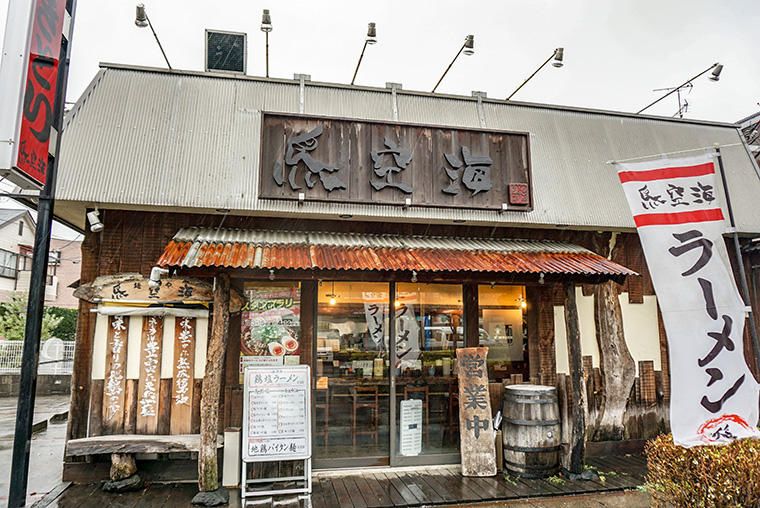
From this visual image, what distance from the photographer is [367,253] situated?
6.46 m

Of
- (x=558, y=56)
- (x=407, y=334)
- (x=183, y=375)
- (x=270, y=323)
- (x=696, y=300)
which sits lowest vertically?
(x=183, y=375)

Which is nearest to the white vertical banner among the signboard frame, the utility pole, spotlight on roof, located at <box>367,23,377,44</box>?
the signboard frame

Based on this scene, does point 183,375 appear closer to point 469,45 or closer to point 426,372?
point 426,372

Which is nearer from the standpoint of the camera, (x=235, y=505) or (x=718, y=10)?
(x=235, y=505)

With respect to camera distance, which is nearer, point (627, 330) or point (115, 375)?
point (115, 375)

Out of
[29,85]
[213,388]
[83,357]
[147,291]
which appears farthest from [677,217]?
[83,357]

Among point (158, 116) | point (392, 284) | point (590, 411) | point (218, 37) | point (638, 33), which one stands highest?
point (638, 33)

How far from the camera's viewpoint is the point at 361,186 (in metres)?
6.98

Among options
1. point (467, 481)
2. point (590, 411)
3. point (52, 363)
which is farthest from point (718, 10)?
point (52, 363)

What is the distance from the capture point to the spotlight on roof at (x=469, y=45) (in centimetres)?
742

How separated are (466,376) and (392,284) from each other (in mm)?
1761

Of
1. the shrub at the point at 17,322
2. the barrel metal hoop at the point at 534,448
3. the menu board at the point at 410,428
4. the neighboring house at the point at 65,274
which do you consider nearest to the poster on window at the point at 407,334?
the menu board at the point at 410,428

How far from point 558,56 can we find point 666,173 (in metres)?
4.10

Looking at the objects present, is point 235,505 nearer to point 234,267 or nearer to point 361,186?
point 234,267
